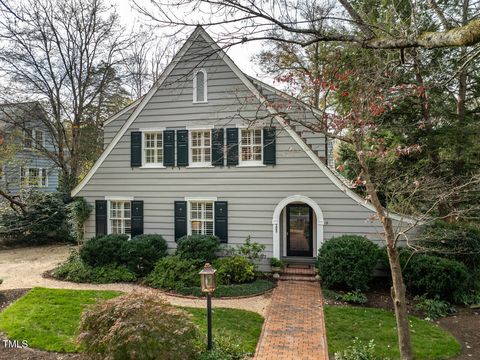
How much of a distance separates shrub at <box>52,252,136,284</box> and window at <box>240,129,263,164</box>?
5.67m

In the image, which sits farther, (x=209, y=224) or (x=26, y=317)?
(x=209, y=224)

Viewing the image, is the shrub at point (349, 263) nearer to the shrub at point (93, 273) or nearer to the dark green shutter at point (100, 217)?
the shrub at point (93, 273)

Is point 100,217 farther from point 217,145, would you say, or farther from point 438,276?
point 438,276

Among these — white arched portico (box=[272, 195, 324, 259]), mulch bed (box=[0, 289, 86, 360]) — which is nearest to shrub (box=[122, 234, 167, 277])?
white arched portico (box=[272, 195, 324, 259])

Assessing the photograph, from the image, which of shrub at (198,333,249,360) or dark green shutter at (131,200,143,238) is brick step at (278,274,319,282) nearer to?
shrub at (198,333,249,360)

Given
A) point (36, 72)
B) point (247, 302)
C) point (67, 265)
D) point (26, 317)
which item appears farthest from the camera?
point (36, 72)

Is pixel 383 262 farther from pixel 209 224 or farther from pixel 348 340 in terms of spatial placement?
pixel 209 224

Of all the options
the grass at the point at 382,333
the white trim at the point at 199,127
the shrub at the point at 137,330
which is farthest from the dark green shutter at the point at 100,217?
the grass at the point at 382,333

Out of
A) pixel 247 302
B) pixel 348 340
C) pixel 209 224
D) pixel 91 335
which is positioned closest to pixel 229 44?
pixel 91 335

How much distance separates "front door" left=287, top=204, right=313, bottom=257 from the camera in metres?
11.8

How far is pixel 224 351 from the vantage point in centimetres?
551

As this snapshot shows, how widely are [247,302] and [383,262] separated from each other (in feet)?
14.6

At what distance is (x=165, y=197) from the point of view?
11852 millimetres

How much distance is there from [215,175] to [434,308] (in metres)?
7.72
